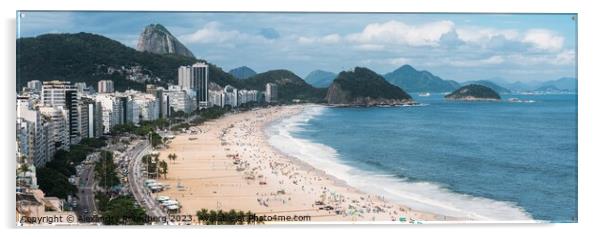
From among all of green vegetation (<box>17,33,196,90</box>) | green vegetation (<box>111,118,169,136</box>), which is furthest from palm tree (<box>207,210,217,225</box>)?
green vegetation (<box>17,33,196,90</box>)

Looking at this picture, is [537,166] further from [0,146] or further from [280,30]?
[0,146]

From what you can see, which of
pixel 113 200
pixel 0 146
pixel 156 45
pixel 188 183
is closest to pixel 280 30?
pixel 156 45

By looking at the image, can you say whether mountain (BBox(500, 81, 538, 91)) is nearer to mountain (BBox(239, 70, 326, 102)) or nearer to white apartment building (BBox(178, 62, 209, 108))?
mountain (BBox(239, 70, 326, 102))

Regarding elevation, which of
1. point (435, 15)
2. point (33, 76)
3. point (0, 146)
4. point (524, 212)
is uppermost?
point (435, 15)

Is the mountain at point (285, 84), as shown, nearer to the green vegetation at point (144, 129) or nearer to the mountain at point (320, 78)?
the mountain at point (320, 78)

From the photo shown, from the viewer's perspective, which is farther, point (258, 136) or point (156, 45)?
point (258, 136)

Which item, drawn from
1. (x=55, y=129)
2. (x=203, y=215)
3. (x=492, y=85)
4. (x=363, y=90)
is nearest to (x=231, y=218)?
(x=203, y=215)

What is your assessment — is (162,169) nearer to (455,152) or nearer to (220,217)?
Answer: (220,217)
